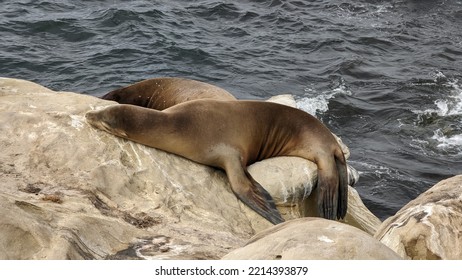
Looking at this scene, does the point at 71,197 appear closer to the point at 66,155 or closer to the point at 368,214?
the point at 66,155

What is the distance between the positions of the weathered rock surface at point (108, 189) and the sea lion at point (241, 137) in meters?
0.10

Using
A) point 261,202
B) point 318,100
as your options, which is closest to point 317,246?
point 261,202

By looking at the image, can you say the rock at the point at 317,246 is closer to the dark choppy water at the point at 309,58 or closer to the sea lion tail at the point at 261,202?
the sea lion tail at the point at 261,202

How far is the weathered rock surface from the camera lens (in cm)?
517

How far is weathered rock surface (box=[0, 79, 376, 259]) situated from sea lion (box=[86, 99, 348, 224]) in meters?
0.10

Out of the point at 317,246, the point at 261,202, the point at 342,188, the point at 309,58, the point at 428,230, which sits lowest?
the point at 309,58

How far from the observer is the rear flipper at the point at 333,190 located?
778 cm

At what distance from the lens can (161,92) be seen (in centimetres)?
903

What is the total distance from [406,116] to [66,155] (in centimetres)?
733

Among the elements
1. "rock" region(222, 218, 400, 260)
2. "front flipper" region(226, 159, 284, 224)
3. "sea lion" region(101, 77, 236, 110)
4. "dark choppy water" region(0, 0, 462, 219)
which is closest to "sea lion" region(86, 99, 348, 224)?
"front flipper" region(226, 159, 284, 224)

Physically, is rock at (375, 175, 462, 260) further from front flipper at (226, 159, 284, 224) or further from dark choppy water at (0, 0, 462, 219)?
dark choppy water at (0, 0, 462, 219)

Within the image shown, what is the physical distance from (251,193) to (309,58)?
8.37 meters

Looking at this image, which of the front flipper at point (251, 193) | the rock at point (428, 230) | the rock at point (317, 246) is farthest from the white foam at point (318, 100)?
the rock at point (317, 246)

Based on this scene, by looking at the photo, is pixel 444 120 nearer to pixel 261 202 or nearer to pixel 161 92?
pixel 161 92
